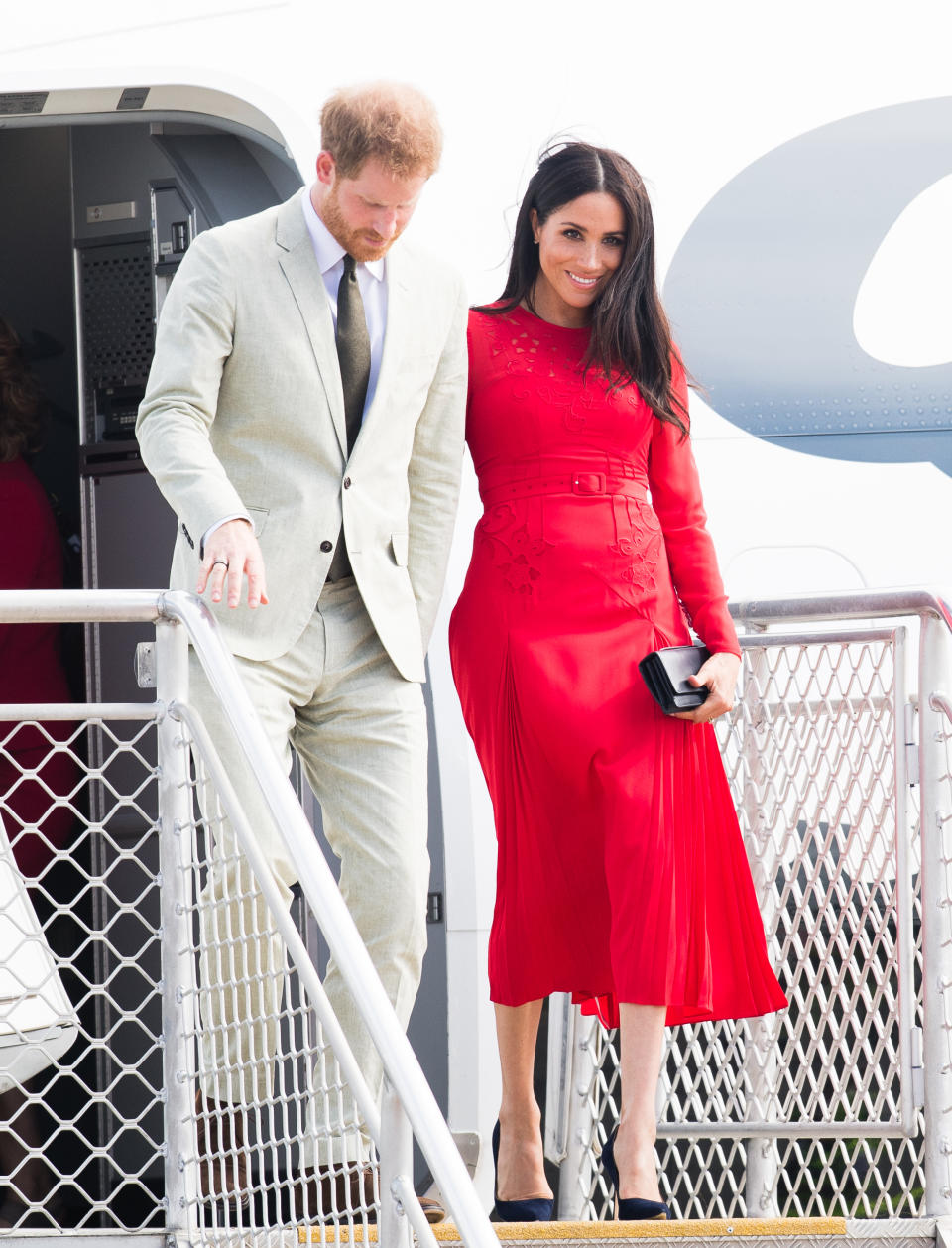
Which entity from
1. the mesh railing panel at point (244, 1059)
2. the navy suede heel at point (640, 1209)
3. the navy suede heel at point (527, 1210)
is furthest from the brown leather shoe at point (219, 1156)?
the navy suede heel at point (640, 1209)

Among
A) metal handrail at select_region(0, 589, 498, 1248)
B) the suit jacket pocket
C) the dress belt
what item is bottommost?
metal handrail at select_region(0, 589, 498, 1248)

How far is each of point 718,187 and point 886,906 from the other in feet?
5.19

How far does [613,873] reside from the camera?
261 centimetres

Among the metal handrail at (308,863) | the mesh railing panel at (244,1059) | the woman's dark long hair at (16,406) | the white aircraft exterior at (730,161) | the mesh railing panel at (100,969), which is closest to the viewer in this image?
the metal handrail at (308,863)

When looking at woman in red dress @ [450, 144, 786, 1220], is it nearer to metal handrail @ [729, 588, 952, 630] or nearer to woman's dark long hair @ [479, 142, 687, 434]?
woman's dark long hair @ [479, 142, 687, 434]

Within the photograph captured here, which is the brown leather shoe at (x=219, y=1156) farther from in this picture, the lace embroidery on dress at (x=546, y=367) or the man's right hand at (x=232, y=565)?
the lace embroidery on dress at (x=546, y=367)

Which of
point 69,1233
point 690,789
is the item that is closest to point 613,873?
point 690,789

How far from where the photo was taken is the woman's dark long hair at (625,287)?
267 cm

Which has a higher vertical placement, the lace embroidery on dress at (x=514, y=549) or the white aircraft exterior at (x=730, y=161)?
the white aircraft exterior at (x=730, y=161)

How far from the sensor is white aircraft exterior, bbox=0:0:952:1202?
340cm

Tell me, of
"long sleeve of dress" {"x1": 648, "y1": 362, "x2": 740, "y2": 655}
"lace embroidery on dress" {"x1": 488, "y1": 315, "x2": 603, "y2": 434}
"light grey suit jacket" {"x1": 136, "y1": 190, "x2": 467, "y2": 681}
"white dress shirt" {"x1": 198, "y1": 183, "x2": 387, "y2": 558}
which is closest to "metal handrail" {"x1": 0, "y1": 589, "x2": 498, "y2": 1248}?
"light grey suit jacket" {"x1": 136, "y1": 190, "x2": 467, "y2": 681}

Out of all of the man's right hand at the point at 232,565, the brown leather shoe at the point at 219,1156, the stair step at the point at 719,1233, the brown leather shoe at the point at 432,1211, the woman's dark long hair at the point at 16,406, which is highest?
the woman's dark long hair at the point at 16,406

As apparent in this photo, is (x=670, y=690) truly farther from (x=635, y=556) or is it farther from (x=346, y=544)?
(x=346, y=544)

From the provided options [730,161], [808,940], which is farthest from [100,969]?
[730,161]
